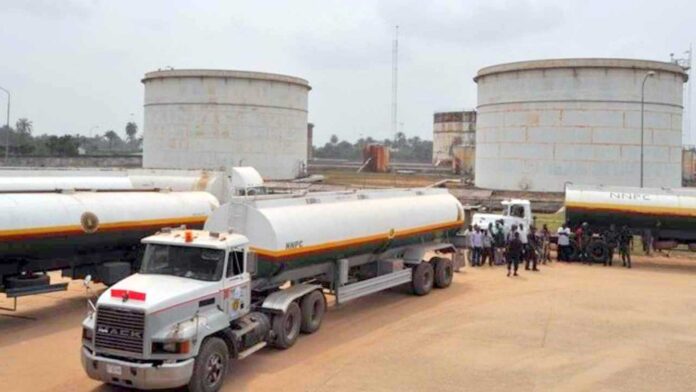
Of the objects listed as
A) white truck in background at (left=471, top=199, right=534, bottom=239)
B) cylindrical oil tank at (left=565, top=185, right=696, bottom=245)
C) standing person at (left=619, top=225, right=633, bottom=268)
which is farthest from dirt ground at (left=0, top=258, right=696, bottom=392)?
white truck in background at (left=471, top=199, right=534, bottom=239)

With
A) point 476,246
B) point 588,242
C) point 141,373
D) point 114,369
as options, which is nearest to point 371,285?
point 141,373

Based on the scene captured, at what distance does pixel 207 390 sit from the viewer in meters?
9.88

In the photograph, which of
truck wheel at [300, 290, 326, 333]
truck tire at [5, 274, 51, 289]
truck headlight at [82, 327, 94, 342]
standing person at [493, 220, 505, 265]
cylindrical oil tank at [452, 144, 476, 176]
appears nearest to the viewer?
truck headlight at [82, 327, 94, 342]

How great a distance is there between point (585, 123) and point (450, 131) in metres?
55.1

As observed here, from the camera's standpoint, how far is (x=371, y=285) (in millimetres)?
16438

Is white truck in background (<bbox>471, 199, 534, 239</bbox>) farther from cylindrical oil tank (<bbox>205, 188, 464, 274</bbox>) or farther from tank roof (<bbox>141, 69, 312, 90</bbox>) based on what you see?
tank roof (<bbox>141, 69, 312, 90</bbox>)

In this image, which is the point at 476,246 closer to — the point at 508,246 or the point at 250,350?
the point at 508,246

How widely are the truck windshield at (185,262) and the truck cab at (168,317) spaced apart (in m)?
0.02

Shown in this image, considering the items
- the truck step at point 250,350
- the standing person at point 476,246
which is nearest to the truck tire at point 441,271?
the standing person at point 476,246

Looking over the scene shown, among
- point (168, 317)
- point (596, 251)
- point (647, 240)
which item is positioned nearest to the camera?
point (168, 317)

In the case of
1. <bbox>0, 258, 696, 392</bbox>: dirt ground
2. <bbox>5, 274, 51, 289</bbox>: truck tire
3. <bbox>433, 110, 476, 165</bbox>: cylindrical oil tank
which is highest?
<bbox>433, 110, 476, 165</bbox>: cylindrical oil tank

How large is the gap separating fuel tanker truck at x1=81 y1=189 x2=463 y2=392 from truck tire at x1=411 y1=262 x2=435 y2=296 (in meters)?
0.05

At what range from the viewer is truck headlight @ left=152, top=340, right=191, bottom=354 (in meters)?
9.29

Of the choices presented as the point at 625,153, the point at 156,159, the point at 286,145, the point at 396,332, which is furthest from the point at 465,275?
the point at 156,159
